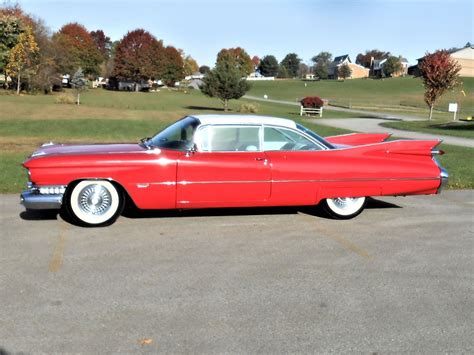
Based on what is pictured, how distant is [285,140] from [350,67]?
178 metres

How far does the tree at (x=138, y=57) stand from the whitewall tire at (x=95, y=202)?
10266cm

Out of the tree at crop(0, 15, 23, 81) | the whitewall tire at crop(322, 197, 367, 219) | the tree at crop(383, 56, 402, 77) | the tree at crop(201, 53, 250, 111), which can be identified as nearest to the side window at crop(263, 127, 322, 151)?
the whitewall tire at crop(322, 197, 367, 219)

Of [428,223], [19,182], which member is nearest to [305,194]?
[428,223]

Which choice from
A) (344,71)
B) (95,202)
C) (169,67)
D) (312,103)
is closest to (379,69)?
(344,71)

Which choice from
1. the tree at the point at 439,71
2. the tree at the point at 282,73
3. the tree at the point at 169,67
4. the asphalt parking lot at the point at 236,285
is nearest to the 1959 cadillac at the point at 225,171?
the asphalt parking lot at the point at 236,285

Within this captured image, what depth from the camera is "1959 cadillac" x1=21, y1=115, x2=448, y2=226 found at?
5973mm

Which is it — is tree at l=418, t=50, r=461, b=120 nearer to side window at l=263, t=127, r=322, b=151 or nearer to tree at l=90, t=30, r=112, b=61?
side window at l=263, t=127, r=322, b=151

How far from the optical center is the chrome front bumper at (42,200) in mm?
5871

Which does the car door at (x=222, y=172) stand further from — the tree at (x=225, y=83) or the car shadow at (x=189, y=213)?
the tree at (x=225, y=83)

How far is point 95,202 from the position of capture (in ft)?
20.0

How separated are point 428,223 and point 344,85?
11986cm

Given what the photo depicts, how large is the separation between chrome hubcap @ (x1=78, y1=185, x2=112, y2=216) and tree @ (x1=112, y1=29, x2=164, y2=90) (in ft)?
337

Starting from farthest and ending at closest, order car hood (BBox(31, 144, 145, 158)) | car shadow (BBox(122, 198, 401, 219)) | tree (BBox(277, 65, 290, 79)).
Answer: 1. tree (BBox(277, 65, 290, 79))
2. car shadow (BBox(122, 198, 401, 219))
3. car hood (BBox(31, 144, 145, 158))

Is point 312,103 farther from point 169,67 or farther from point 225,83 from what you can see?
point 169,67
